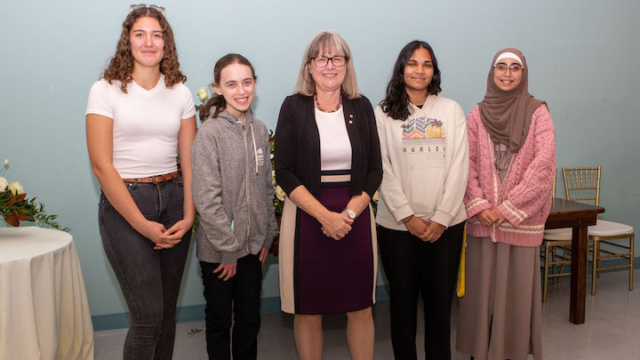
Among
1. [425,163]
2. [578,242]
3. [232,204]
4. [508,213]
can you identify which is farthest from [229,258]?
[578,242]

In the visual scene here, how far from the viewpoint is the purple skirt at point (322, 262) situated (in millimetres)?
2035

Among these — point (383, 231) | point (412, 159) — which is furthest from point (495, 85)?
point (383, 231)

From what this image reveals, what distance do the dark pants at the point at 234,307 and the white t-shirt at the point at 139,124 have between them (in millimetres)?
494

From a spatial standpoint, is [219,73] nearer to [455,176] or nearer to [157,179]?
[157,179]

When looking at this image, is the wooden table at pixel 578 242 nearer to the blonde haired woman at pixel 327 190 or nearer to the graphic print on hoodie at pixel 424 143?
the graphic print on hoodie at pixel 424 143

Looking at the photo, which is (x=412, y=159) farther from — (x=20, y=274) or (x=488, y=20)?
(x=488, y=20)

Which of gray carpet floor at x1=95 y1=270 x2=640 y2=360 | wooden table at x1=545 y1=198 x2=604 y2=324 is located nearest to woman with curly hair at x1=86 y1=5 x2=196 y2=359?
gray carpet floor at x1=95 y1=270 x2=640 y2=360

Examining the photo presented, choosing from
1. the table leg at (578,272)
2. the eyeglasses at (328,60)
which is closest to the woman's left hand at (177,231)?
the eyeglasses at (328,60)

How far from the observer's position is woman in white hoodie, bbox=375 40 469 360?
218 centimetres

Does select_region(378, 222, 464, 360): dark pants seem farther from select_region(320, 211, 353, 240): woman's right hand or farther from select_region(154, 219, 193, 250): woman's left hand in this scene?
select_region(154, 219, 193, 250): woman's left hand

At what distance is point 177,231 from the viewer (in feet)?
6.06

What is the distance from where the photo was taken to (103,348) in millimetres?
2930

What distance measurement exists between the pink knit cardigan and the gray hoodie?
1076mm

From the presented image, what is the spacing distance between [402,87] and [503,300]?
3.82 feet
